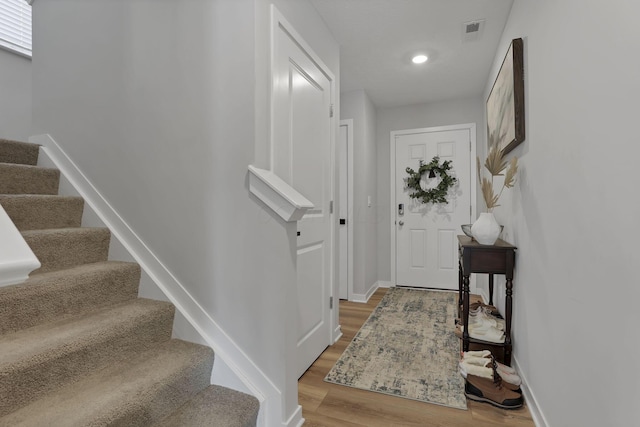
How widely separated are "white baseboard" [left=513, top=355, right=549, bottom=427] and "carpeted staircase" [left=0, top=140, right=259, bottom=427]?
1.31 m

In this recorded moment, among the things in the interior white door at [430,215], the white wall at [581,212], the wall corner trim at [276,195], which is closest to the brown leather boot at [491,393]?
the white wall at [581,212]

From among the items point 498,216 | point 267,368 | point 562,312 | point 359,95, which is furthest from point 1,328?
point 359,95

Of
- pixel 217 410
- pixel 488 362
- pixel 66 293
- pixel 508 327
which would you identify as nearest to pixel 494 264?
pixel 508 327

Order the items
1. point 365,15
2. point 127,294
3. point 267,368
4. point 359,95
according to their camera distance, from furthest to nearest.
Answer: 1. point 359,95
2. point 365,15
3. point 127,294
4. point 267,368

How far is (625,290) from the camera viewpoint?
88cm

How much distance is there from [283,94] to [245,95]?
1.03 ft

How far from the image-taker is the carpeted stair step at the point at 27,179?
1.77m

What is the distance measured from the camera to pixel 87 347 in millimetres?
1225

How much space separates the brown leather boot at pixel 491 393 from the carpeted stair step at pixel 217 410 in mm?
1175

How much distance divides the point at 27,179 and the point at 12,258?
1.71m

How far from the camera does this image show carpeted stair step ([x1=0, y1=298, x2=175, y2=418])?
3.40 feet

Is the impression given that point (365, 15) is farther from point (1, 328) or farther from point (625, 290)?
point (1, 328)

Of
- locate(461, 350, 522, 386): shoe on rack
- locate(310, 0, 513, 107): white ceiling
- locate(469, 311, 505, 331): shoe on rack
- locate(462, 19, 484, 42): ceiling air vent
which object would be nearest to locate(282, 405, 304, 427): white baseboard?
locate(461, 350, 522, 386): shoe on rack

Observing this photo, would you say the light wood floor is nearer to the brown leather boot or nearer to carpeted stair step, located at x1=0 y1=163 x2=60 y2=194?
the brown leather boot
